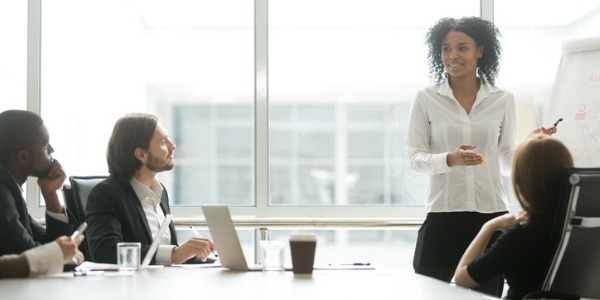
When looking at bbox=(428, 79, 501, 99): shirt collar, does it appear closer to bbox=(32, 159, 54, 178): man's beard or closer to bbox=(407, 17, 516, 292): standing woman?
bbox=(407, 17, 516, 292): standing woman

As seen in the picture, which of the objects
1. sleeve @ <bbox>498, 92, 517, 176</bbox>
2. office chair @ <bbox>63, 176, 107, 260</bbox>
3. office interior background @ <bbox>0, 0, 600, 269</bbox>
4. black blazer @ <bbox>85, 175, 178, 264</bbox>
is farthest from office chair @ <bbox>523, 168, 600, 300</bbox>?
office interior background @ <bbox>0, 0, 600, 269</bbox>

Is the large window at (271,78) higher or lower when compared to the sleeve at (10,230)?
higher

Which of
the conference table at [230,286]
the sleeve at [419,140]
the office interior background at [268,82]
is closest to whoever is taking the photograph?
the conference table at [230,286]

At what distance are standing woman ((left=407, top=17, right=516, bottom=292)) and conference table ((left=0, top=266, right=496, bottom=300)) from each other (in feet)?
2.58

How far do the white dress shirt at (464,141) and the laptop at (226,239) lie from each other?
39.8 inches

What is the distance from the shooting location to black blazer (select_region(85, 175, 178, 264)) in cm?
319

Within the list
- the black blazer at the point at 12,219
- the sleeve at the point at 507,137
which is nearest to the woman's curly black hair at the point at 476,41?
the sleeve at the point at 507,137

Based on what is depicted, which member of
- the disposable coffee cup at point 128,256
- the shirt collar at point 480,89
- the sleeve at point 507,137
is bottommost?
the disposable coffee cup at point 128,256

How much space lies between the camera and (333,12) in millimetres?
5184

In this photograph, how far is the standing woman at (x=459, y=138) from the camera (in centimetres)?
355

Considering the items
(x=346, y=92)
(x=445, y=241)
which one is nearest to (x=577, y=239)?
(x=445, y=241)

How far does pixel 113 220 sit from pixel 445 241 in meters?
1.38

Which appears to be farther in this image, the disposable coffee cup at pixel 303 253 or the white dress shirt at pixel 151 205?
the white dress shirt at pixel 151 205

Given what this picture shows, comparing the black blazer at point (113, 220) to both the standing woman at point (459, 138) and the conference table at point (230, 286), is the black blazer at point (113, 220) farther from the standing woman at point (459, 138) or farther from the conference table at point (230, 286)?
the standing woman at point (459, 138)
